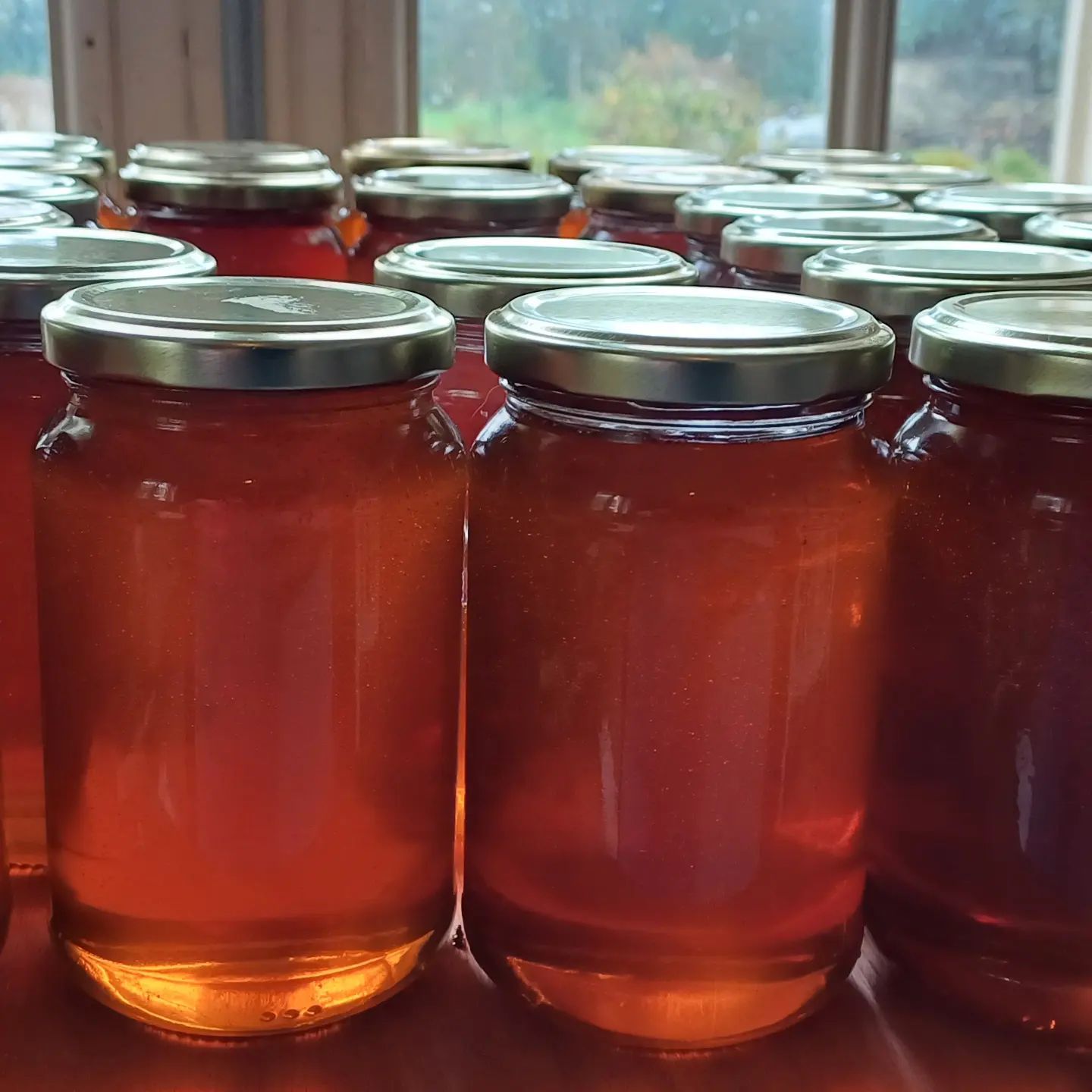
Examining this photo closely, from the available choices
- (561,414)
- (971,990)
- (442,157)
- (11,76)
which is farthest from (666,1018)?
(11,76)

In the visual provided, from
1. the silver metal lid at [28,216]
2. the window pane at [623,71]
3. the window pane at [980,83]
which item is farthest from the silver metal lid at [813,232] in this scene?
the window pane at [980,83]

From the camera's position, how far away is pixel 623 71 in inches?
67.3

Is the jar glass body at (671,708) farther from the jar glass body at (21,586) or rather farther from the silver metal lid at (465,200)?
the silver metal lid at (465,200)

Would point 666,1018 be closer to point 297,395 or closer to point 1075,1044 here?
point 1075,1044

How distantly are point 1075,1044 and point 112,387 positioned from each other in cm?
43

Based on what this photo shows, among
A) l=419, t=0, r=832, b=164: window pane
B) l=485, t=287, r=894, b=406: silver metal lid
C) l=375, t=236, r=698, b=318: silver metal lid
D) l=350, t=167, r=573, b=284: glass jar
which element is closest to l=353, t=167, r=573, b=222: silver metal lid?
l=350, t=167, r=573, b=284: glass jar

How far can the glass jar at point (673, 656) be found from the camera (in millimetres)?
472

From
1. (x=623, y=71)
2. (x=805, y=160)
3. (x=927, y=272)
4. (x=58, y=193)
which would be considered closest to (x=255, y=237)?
(x=58, y=193)

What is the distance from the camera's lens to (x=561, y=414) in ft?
1.60

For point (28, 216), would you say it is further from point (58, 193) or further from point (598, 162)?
point (598, 162)

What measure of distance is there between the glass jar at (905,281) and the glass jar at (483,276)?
7 cm

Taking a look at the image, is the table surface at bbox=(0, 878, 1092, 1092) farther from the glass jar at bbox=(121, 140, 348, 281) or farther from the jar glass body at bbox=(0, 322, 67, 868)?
the glass jar at bbox=(121, 140, 348, 281)

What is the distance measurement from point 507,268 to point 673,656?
221mm

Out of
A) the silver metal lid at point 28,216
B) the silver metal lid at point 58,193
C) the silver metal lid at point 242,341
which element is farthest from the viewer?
the silver metal lid at point 58,193
